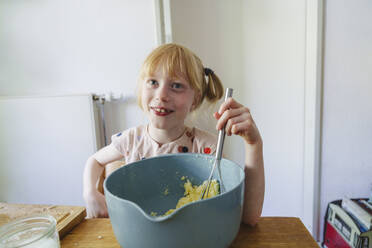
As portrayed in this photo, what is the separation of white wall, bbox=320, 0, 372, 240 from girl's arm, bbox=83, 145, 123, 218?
0.95 meters

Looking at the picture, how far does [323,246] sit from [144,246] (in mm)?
1220

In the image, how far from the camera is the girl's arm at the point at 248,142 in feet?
1.41

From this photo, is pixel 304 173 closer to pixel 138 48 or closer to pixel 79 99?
pixel 138 48

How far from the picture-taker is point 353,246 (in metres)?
0.88

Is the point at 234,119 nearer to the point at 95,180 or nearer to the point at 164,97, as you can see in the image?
the point at 164,97

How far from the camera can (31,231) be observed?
363 millimetres

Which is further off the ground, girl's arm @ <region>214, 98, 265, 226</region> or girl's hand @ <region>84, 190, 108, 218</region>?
girl's arm @ <region>214, 98, 265, 226</region>

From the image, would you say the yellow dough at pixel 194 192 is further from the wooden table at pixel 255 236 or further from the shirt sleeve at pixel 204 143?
the shirt sleeve at pixel 204 143

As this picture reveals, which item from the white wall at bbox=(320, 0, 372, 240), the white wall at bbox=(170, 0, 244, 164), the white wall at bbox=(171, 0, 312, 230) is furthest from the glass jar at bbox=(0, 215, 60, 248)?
the white wall at bbox=(320, 0, 372, 240)

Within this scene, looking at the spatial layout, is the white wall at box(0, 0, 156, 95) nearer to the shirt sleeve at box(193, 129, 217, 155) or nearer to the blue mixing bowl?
the shirt sleeve at box(193, 129, 217, 155)

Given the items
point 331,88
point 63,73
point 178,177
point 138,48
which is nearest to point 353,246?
point 331,88

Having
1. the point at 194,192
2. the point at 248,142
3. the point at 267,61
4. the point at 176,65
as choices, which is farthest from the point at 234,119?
the point at 267,61

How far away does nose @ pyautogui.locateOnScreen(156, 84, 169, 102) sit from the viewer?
0.61 m

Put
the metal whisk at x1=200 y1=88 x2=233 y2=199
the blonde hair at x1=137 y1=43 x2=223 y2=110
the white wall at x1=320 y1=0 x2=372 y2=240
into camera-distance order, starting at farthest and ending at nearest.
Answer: the white wall at x1=320 y1=0 x2=372 y2=240, the blonde hair at x1=137 y1=43 x2=223 y2=110, the metal whisk at x1=200 y1=88 x2=233 y2=199
